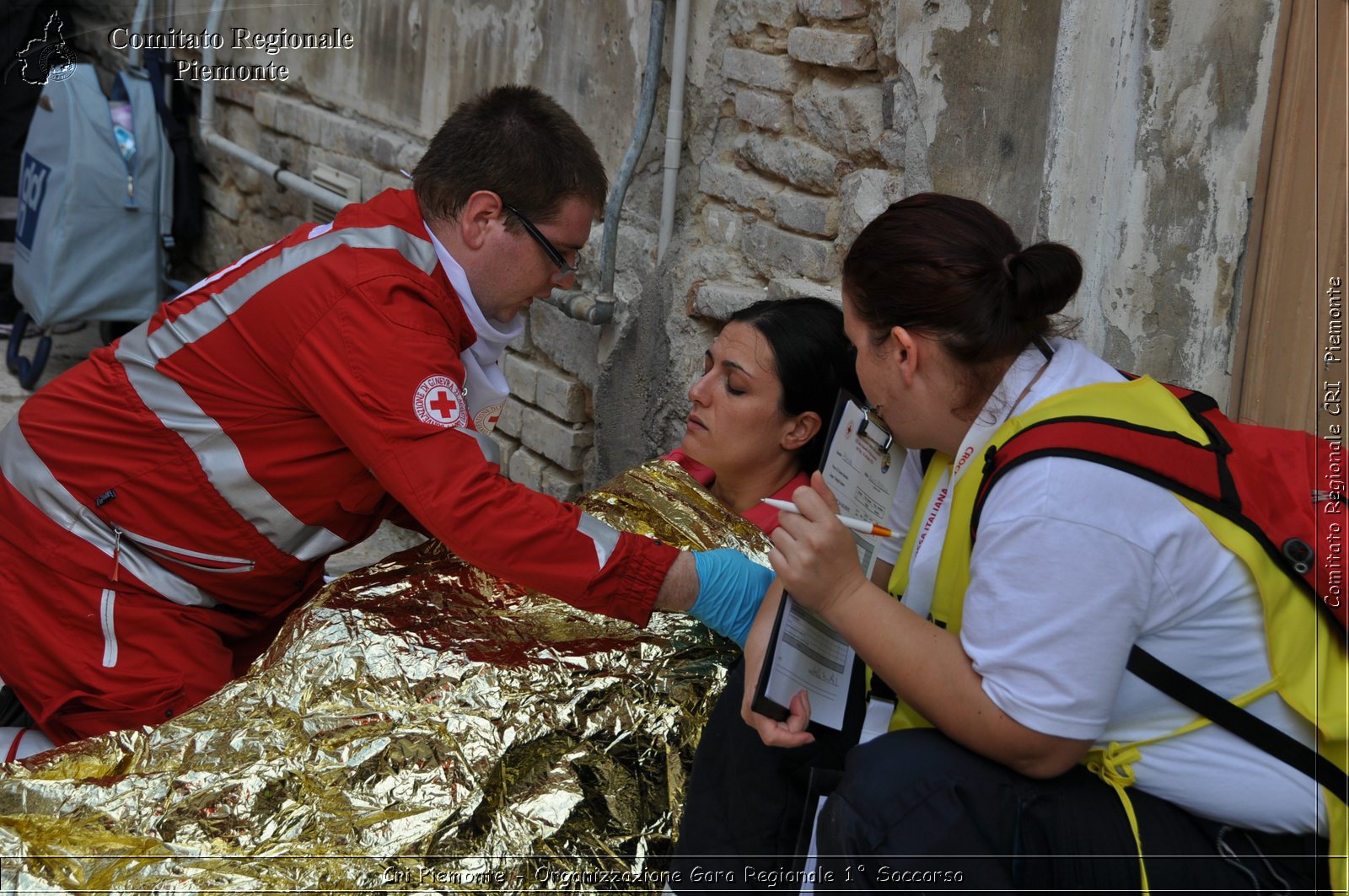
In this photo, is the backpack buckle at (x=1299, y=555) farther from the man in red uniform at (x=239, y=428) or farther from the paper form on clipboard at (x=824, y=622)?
the man in red uniform at (x=239, y=428)

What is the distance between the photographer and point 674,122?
10.7 feet

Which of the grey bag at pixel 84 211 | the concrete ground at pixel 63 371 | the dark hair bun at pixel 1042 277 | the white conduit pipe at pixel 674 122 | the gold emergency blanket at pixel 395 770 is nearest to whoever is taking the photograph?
the dark hair bun at pixel 1042 277

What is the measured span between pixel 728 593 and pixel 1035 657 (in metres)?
0.71

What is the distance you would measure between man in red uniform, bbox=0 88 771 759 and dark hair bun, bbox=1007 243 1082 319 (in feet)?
2.27

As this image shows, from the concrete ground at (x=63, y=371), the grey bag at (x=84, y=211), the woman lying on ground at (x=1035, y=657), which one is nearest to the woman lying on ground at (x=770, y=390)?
the woman lying on ground at (x=1035, y=657)

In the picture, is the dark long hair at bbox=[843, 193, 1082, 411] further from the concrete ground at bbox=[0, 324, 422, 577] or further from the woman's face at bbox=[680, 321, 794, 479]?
the concrete ground at bbox=[0, 324, 422, 577]

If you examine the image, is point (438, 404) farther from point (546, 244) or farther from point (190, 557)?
point (190, 557)

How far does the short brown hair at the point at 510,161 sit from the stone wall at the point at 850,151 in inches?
28.9

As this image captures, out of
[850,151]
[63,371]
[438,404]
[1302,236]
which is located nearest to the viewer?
[438,404]

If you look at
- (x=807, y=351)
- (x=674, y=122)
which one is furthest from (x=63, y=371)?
(x=807, y=351)

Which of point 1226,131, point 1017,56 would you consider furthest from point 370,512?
point 1226,131

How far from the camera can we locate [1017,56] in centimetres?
250

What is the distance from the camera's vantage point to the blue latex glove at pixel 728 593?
2.06 m

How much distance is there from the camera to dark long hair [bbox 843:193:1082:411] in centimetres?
163
